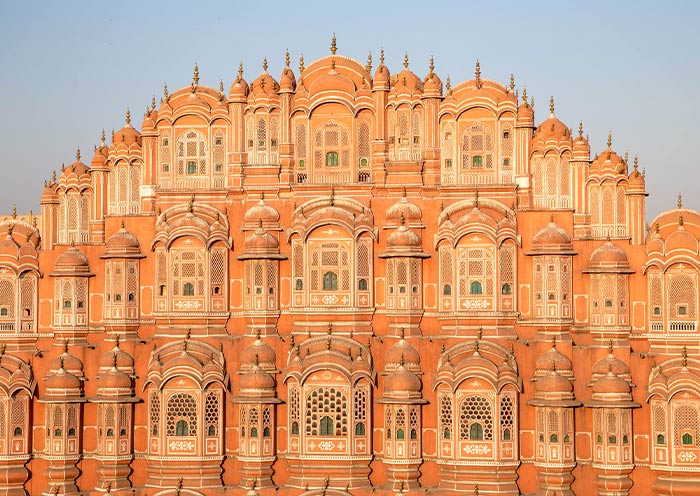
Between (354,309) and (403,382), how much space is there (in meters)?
3.02

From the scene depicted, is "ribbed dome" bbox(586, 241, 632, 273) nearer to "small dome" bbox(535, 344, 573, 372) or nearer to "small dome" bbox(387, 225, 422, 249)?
"small dome" bbox(535, 344, 573, 372)

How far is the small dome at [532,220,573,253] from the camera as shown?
42.6 metres

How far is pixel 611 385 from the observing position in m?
41.8

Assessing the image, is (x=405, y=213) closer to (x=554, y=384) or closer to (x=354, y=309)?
(x=354, y=309)

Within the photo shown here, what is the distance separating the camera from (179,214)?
4484 cm

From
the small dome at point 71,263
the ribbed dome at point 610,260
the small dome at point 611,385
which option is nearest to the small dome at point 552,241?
the ribbed dome at point 610,260

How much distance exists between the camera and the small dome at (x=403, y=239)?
141ft

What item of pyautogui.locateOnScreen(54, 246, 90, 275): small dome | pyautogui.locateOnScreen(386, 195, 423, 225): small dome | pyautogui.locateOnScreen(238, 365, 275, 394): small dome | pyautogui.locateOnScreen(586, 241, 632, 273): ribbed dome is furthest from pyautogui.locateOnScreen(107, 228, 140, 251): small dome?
pyautogui.locateOnScreen(586, 241, 632, 273): ribbed dome

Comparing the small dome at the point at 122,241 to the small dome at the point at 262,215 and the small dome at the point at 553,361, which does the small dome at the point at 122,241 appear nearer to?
the small dome at the point at 262,215

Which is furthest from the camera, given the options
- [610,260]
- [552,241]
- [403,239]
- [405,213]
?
[405,213]

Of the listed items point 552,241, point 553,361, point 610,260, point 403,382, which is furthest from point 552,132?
point 403,382

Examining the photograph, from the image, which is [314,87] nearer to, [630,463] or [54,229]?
[54,229]

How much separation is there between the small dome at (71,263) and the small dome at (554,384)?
1526 cm

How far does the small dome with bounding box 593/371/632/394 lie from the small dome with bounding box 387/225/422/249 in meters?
7.10
